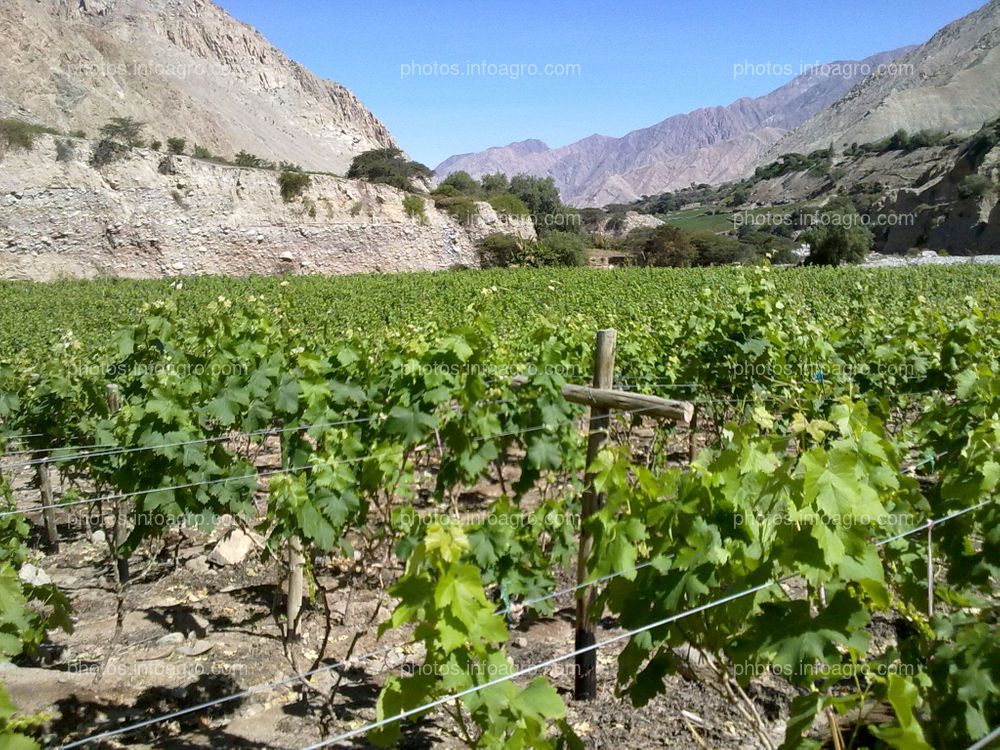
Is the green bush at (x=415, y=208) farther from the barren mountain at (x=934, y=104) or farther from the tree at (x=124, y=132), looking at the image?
the barren mountain at (x=934, y=104)

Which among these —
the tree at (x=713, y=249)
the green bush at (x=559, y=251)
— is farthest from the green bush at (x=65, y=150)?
the tree at (x=713, y=249)

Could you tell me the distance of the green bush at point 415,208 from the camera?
1503 inches

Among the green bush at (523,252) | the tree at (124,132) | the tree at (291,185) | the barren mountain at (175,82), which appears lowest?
the green bush at (523,252)

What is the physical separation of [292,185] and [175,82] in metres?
32.0

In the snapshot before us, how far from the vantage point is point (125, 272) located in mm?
30750

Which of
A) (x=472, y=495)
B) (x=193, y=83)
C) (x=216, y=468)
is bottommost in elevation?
(x=472, y=495)

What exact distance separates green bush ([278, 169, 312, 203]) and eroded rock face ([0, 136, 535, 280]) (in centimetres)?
27

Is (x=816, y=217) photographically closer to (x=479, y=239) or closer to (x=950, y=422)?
(x=479, y=239)

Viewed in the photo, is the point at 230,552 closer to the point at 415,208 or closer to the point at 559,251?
the point at 415,208

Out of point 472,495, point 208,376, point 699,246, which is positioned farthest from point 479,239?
point 208,376

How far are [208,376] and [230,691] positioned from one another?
154 centimetres

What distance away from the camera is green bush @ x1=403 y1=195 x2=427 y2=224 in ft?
125

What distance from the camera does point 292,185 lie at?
35062 mm

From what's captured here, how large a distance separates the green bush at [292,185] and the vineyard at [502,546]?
30084mm
